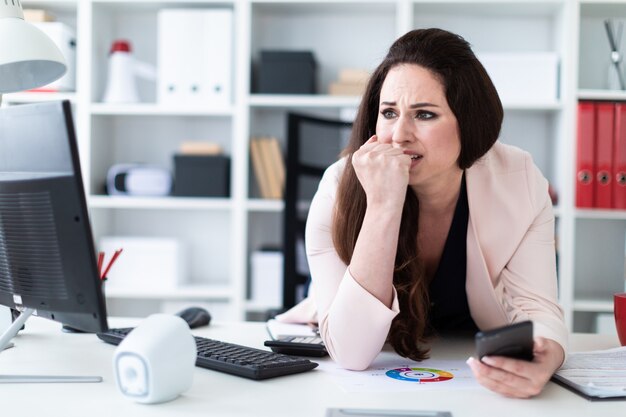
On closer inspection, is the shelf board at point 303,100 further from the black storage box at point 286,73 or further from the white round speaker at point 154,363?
the white round speaker at point 154,363

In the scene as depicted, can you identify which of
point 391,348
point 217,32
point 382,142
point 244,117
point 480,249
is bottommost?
point 391,348

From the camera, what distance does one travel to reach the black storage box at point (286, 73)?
300cm

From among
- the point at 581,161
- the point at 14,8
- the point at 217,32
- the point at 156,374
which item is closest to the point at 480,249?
the point at 156,374

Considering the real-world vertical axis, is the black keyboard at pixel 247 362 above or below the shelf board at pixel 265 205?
below

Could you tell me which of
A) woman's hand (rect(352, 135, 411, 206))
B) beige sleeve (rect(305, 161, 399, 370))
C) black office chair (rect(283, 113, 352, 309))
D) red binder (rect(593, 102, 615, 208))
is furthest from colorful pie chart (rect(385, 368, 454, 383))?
red binder (rect(593, 102, 615, 208))

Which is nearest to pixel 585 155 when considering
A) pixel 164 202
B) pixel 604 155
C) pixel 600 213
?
pixel 604 155

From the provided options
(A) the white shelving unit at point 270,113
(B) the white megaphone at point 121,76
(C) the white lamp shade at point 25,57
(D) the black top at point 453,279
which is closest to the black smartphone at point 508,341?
(D) the black top at point 453,279

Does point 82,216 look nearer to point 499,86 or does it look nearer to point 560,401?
point 560,401

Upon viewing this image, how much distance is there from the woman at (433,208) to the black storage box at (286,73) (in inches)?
58.1

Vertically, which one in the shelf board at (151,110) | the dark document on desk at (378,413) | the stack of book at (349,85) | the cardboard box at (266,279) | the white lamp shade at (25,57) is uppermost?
the stack of book at (349,85)

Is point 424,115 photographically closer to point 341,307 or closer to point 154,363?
point 341,307

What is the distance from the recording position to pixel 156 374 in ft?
3.02

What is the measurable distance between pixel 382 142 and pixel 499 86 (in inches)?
65.3

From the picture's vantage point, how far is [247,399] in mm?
971
